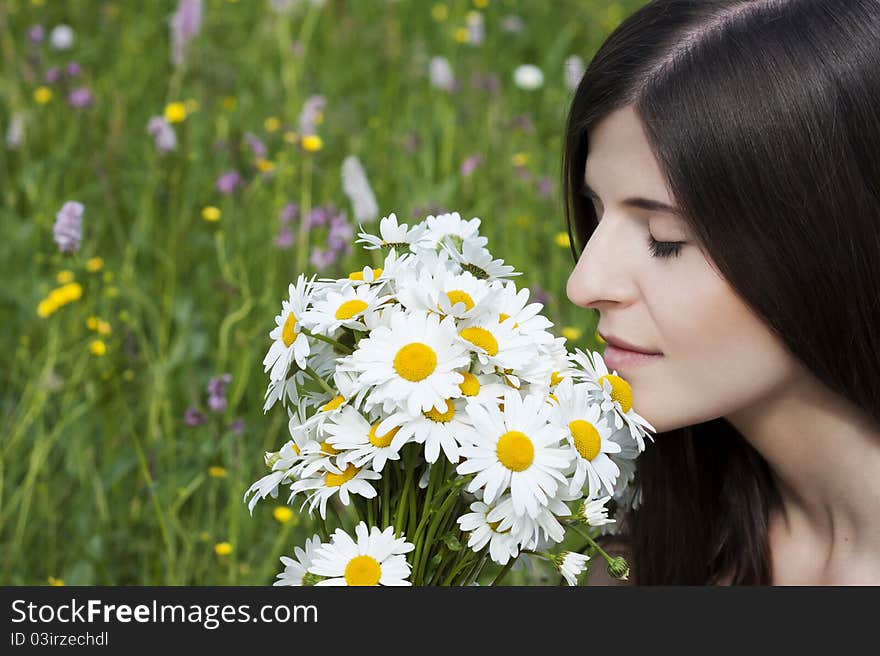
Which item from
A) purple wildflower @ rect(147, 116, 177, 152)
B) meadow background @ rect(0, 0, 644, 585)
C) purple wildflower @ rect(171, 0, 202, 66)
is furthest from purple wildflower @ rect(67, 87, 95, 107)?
purple wildflower @ rect(147, 116, 177, 152)

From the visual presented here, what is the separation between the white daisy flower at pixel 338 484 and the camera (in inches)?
31.8

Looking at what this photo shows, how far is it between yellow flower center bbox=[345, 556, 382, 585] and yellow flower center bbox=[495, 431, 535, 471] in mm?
126

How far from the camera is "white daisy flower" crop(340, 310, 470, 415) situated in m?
0.77

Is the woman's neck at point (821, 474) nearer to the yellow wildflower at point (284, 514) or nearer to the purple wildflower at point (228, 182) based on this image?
the yellow wildflower at point (284, 514)

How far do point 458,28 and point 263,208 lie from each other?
961 mm

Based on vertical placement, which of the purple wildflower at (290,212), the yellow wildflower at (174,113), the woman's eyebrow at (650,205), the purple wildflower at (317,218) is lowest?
the woman's eyebrow at (650,205)

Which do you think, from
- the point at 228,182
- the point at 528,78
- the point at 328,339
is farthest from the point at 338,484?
the point at 528,78

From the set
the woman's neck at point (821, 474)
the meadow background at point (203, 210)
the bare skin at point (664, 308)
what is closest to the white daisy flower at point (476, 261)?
the bare skin at point (664, 308)

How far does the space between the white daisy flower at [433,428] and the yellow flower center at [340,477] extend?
0.19 ft

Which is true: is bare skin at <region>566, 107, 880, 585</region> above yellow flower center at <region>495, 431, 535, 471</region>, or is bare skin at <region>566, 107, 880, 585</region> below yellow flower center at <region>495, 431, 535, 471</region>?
above

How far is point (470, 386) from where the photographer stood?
81 cm

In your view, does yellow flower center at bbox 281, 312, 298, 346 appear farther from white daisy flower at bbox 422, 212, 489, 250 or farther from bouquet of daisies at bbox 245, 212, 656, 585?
white daisy flower at bbox 422, 212, 489, 250

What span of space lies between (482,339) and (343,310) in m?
0.11

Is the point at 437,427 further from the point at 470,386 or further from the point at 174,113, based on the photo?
the point at 174,113
